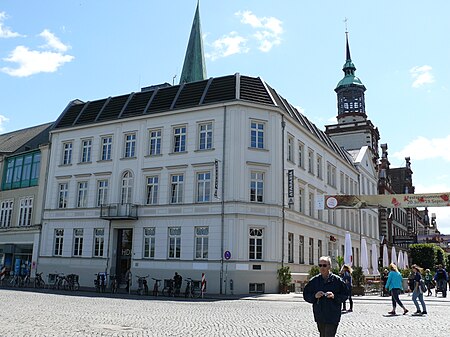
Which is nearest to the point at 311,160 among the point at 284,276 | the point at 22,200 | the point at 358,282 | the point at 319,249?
the point at 319,249

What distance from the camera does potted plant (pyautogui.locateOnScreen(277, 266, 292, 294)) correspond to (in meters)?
28.8

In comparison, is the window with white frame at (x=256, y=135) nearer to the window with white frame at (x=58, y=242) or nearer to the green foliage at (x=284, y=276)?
the green foliage at (x=284, y=276)

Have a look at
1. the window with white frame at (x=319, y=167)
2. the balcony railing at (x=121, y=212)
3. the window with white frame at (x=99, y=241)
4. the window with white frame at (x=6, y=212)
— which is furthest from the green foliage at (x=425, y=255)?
the window with white frame at (x=6, y=212)

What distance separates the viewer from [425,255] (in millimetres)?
73688

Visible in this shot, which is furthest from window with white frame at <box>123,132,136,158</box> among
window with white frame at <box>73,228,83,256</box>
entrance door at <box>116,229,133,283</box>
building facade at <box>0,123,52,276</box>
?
building facade at <box>0,123,52,276</box>

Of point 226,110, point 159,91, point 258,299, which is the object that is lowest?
point 258,299

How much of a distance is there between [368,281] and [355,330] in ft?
64.6

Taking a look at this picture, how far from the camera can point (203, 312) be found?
16781 millimetres

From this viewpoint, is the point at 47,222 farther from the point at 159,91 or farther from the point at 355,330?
the point at 355,330

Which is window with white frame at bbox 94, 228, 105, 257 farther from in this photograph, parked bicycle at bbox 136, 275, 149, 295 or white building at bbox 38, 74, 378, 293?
parked bicycle at bbox 136, 275, 149, 295

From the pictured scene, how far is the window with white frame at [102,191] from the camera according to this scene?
112 feet

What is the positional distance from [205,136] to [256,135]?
3.35 m

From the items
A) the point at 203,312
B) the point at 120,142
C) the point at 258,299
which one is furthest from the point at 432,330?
the point at 120,142

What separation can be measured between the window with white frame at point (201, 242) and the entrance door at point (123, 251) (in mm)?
5327
